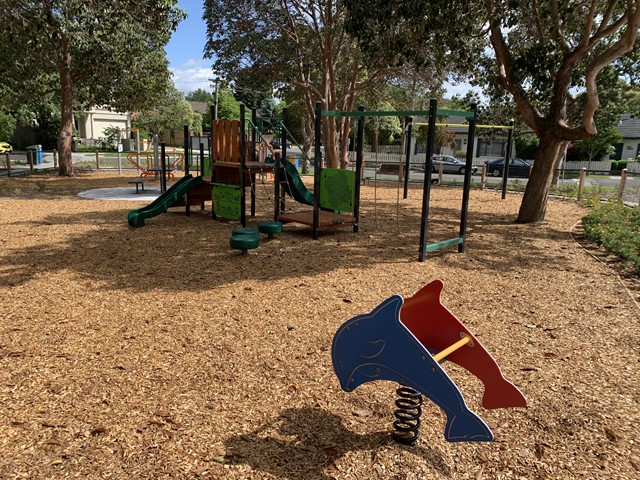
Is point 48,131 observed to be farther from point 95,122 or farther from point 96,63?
point 96,63

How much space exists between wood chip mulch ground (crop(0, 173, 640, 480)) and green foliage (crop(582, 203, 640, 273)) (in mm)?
635

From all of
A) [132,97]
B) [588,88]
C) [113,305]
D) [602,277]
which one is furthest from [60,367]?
[132,97]

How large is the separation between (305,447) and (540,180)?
10.2 metres

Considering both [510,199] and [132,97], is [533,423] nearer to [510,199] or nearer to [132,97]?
[510,199]

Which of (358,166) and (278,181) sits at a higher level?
(358,166)

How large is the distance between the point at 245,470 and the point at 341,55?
19.5 meters

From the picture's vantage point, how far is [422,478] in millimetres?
2680

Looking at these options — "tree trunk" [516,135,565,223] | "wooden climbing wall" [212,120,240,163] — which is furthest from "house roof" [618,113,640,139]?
"wooden climbing wall" [212,120,240,163]

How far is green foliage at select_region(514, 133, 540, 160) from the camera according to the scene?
4159 centimetres

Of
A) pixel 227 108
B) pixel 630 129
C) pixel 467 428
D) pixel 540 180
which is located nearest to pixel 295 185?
pixel 540 180

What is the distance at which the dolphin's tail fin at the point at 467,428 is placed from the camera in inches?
101

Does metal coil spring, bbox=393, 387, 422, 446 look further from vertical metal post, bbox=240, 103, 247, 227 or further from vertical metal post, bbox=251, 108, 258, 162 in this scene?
vertical metal post, bbox=251, 108, 258, 162

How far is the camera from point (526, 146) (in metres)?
42.5

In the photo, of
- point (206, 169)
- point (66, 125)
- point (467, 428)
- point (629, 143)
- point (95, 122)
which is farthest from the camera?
point (95, 122)
